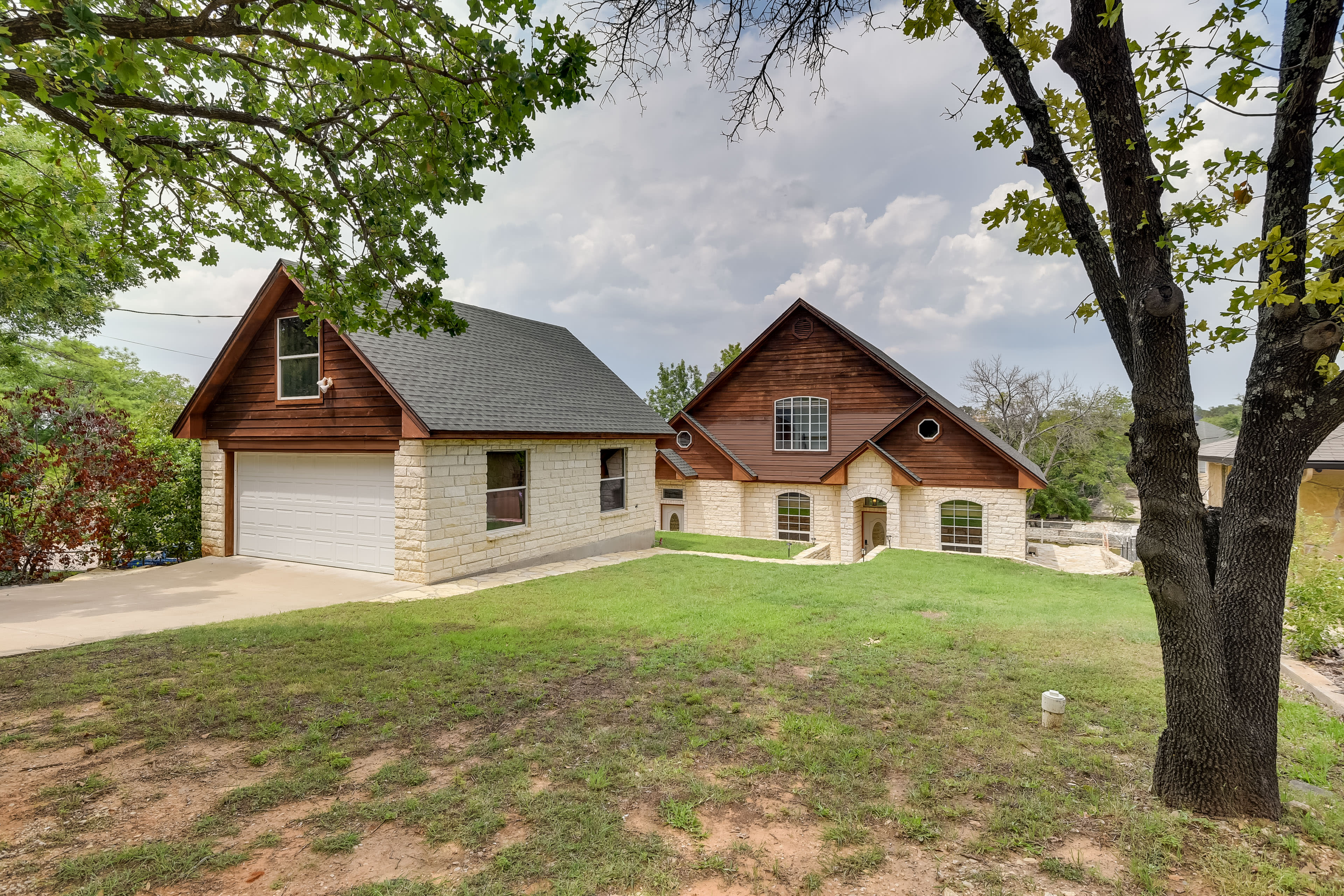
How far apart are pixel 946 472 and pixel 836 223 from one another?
9.38 metres

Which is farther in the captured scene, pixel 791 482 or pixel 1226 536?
pixel 791 482

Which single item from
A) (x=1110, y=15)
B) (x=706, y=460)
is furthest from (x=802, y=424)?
(x=1110, y=15)

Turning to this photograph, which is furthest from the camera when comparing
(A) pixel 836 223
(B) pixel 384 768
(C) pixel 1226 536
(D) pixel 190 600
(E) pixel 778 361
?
(E) pixel 778 361

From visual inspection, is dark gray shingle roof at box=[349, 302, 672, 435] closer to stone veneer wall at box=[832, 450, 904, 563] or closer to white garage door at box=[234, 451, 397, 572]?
white garage door at box=[234, 451, 397, 572]

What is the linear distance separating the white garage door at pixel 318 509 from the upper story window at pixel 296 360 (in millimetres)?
1362

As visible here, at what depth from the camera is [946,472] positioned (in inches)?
715

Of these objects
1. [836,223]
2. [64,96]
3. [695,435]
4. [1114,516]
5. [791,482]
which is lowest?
[1114,516]

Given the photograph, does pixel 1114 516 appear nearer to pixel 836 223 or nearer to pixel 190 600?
pixel 836 223

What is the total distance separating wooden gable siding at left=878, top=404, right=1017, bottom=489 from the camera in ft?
57.7

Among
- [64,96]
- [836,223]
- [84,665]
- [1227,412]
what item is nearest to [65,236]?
[64,96]

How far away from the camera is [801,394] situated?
70.8 ft

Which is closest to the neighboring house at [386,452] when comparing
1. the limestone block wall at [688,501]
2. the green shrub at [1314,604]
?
the limestone block wall at [688,501]

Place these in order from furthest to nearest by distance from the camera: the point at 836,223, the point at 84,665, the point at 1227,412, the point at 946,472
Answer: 1. the point at 1227,412
2. the point at 836,223
3. the point at 946,472
4. the point at 84,665

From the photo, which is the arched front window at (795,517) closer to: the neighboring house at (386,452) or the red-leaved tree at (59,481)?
the neighboring house at (386,452)
